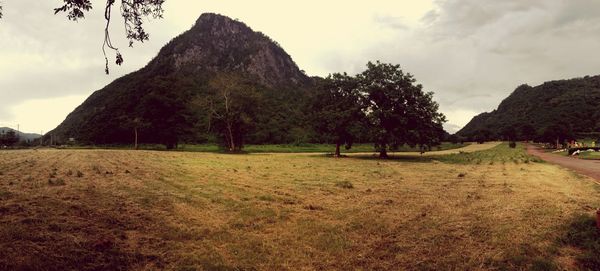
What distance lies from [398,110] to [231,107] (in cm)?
2815

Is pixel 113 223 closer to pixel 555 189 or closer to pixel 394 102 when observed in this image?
pixel 555 189

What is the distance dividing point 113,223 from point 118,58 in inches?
176

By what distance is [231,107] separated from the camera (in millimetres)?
57750

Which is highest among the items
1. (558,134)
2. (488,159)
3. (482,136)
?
(482,136)

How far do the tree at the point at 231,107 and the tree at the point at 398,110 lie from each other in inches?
855

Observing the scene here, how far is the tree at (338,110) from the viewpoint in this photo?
42719mm

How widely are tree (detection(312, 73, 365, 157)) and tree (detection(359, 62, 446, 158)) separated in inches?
63.4

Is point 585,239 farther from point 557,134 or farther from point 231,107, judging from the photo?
point 557,134

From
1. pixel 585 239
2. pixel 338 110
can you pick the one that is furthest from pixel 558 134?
pixel 585 239

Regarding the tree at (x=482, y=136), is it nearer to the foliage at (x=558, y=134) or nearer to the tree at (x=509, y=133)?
the tree at (x=509, y=133)

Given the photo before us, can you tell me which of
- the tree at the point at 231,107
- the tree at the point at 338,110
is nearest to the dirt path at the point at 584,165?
the tree at the point at 338,110

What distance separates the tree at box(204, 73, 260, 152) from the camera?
5625 centimetres

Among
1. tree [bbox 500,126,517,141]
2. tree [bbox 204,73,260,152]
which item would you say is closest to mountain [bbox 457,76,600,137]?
tree [bbox 500,126,517,141]

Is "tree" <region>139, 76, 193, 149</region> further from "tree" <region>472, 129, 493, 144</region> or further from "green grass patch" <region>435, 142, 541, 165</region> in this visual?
"tree" <region>472, 129, 493, 144</region>
